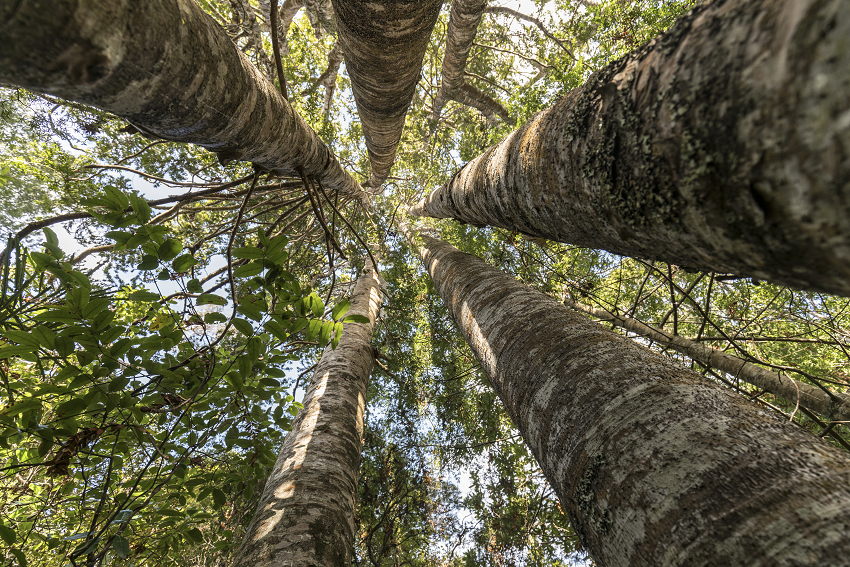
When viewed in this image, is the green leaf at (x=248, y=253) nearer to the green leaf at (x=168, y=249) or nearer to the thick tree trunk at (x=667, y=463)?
the green leaf at (x=168, y=249)

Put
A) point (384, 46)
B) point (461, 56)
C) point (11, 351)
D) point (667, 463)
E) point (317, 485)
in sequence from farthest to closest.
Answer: point (461, 56) < point (384, 46) < point (317, 485) < point (11, 351) < point (667, 463)

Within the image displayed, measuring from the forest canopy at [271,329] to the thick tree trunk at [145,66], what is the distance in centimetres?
7

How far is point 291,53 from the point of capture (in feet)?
16.5

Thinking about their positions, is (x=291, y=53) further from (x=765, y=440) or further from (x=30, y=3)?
(x=765, y=440)

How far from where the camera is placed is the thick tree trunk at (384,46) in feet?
5.33

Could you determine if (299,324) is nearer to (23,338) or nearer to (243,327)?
(243,327)

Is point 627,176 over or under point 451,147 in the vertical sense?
under

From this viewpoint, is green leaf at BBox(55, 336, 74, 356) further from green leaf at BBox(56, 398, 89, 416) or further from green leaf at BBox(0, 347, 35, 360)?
green leaf at BBox(56, 398, 89, 416)

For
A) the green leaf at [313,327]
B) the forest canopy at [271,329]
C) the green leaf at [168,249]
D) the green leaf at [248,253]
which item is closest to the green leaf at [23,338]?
the forest canopy at [271,329]

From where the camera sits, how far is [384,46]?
75.0 inches

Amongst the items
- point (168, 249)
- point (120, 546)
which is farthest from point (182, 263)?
point (120, 546)

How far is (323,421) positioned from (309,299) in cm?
122

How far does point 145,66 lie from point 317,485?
6.15 ft

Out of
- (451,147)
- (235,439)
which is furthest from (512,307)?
(451,147)
